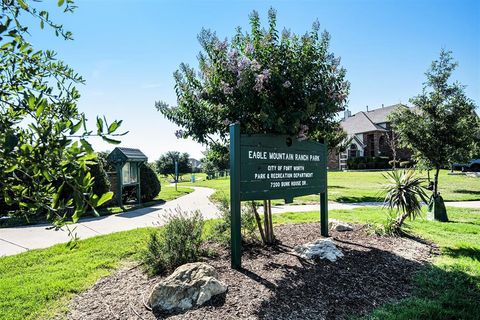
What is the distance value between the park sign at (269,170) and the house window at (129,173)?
8.71 meters

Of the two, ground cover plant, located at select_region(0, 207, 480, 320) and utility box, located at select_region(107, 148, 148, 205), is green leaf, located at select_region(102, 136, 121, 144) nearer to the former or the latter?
ground cover plant, located at select_region(0, 207, 480, 320)

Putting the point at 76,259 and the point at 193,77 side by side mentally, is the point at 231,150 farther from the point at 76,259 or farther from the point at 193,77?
the point at 76,259

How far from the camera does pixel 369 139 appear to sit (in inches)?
1821

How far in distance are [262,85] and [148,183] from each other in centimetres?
1084

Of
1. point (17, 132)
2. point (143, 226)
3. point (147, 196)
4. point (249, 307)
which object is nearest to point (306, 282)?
point (249, 307)

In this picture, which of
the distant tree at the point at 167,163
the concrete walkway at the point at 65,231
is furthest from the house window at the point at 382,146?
the concrete walkway at the point at 65,231

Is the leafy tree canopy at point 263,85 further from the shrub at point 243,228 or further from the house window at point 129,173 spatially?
the house window at point 129,173

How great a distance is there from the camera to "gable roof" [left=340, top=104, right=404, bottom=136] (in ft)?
152

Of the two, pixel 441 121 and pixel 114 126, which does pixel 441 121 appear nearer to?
pixel 441 121

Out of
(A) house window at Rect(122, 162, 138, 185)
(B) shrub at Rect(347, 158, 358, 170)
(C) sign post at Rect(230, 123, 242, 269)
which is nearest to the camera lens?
(C) sign post at Rect(230, 123, 242, 269)

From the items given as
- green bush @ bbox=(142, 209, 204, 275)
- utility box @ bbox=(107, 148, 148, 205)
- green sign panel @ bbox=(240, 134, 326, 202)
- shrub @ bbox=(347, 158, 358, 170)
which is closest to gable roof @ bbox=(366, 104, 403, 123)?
shrub @ bbox=(347, 158, 358, 170)

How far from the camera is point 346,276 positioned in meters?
4.14

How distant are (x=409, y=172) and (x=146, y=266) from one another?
5.44 metres

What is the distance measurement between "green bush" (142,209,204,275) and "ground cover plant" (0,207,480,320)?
74 cm
